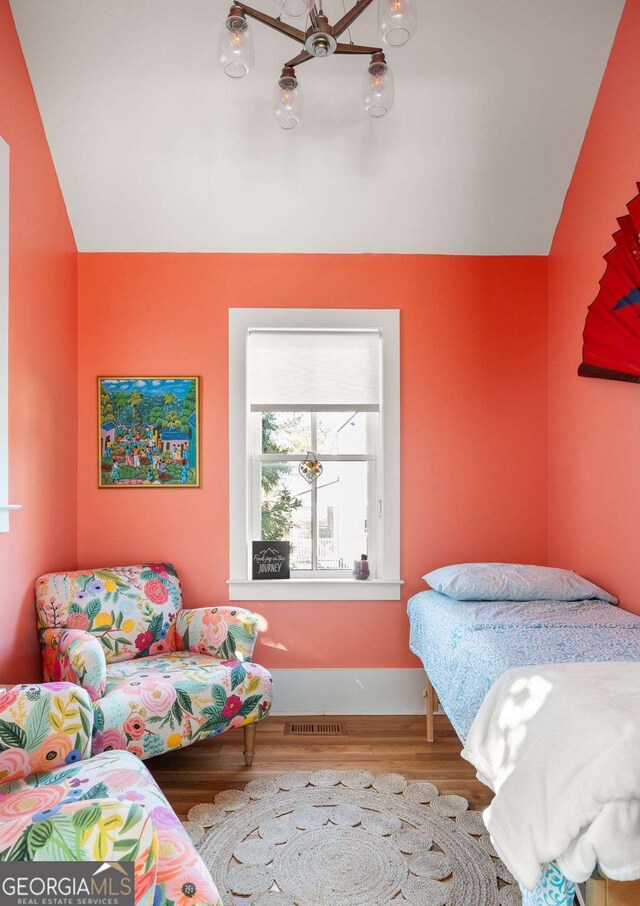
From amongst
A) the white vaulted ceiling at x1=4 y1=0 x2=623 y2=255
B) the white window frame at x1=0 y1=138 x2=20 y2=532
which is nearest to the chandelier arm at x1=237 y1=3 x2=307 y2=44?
the white vaulted ceiling at x1=4 y1=0 x2=623 y2=255

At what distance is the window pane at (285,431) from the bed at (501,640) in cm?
113

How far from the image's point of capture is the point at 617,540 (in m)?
2.78

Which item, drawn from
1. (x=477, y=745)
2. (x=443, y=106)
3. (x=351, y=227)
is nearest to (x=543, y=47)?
(x=443, y=106)

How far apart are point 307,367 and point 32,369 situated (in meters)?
1.38

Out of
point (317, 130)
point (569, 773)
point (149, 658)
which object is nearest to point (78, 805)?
point (569, 773)

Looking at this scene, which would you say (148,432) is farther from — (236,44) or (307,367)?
(236,44)

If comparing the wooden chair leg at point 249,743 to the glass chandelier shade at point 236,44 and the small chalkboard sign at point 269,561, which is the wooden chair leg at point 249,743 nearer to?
the small chalkboard sign at point 269,561

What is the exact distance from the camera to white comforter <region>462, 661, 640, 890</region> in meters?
1.30

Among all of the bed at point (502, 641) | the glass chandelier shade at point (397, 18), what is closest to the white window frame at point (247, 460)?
the bed at point (502, 641)

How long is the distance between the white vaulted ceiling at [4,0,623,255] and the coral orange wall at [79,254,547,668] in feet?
0.49

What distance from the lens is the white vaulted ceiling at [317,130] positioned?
104 inches

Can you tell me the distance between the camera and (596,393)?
9.68 feet

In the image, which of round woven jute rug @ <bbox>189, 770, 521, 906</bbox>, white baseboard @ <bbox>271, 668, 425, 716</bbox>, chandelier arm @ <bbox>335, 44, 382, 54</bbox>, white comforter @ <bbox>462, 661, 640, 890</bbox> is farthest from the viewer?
white baseboard @ <bbox>271, 668, 425, 716</bbox>

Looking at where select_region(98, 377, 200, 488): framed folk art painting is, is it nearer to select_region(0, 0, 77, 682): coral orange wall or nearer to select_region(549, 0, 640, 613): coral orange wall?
select_region(0, 0, 77, 682): coral orange wall
